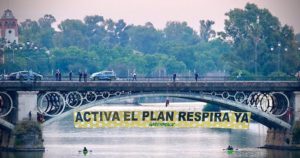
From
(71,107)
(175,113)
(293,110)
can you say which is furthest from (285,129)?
(71,107)

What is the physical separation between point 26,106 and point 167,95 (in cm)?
1386

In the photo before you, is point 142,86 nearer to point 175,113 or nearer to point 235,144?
Result: point 175,113

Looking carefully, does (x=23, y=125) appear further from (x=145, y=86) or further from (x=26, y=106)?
(x=145, y=86)

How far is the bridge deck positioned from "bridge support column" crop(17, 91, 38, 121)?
0.60 m

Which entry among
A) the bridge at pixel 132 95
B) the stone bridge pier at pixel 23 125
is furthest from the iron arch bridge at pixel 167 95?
→ the stone bridge pier at pixel 23 125

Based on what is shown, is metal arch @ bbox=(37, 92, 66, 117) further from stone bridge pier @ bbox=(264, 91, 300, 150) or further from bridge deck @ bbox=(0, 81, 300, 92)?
stone bridge pier @ bbox=(264, 91, 300, 150)

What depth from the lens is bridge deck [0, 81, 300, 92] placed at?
140 metres

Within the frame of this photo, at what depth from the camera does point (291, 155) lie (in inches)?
5443

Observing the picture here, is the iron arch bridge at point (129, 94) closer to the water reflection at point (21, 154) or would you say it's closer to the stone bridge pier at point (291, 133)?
the stone bridge pier at point (291, 133)

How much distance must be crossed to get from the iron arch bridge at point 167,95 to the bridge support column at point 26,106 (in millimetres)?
1237

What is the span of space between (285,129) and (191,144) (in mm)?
14835

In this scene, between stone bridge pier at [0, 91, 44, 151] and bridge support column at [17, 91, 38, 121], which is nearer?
stone bridge pier at [0, 91, 44, 151]

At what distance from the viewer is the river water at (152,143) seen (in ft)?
458

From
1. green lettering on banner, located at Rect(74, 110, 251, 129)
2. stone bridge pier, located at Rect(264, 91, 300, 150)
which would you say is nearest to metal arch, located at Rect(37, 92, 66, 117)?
green lettering on banner, located at Rect(74, 110, 251, 129)
